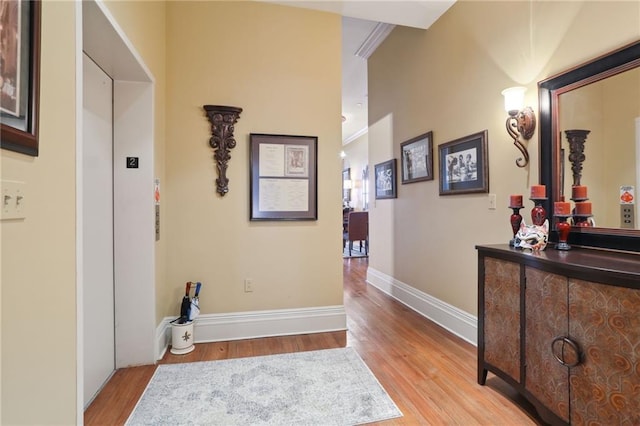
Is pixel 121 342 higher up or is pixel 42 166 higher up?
pixel 42 166

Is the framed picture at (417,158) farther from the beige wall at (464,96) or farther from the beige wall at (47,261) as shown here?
the beige wall at (47,261)

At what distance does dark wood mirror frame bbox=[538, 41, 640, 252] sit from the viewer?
155 cm

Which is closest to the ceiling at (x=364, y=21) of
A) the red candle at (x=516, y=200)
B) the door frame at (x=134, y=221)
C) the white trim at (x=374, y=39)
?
the white trim at (x=374, y=39)

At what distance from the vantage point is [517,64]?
2.17 meters

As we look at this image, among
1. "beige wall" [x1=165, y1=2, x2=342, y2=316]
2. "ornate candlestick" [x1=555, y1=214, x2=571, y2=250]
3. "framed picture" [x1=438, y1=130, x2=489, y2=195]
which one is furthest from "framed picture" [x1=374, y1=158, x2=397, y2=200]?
"ornate candlestick" [x1=555, y1=214, x2=571, y2=250]

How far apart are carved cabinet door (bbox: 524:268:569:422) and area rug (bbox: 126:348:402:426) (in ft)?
2.41

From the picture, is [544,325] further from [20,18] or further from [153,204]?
[153,204]

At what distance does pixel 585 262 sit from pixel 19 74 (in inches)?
87.1

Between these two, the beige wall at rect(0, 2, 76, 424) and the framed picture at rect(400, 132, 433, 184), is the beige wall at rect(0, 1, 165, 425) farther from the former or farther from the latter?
the framed picture at rect(400, 132, 433, 184)

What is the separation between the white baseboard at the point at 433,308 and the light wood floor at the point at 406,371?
0.26 ft

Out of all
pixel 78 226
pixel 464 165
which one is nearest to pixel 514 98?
pixel 464 165

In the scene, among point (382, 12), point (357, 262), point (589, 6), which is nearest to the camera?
point (589, 6)

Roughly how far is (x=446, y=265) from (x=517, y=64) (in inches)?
68.1

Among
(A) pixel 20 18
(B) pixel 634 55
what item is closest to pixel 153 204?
(A) pixel 20 18
